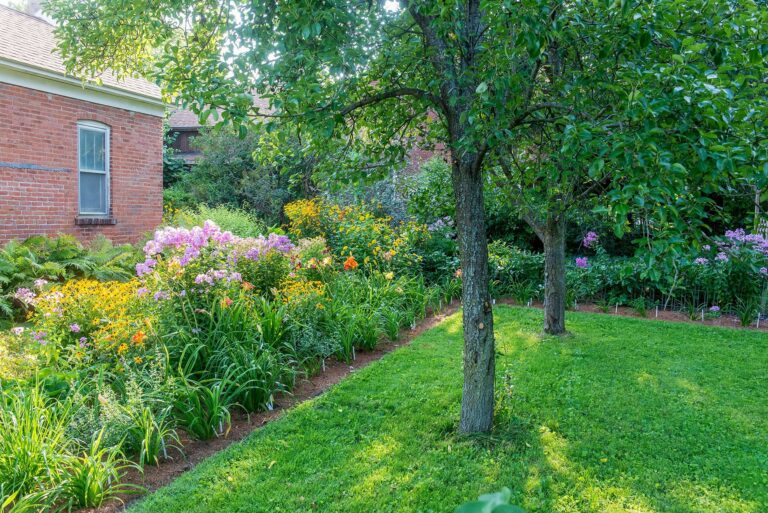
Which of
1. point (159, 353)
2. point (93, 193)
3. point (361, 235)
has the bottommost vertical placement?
point (159, 353)

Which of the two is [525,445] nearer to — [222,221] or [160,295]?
[160,295]

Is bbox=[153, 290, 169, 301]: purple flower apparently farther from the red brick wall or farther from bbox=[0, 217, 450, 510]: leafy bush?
the red brick wall

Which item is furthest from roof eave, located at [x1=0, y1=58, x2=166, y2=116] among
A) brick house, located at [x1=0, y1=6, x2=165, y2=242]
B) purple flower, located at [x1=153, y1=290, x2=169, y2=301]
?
purple flower, located at [x1=153, y1=290, x2=169, y2=301]

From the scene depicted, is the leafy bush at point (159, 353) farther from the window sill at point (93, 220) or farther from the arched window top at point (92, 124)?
the arched window top at point (92, 124)

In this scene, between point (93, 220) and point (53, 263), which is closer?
point (53, 263)

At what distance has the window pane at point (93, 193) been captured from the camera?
9891 mm

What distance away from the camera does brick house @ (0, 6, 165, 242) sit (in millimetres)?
8586

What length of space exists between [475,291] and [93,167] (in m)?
8.97

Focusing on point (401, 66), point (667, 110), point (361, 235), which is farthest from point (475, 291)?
point (361, 235)

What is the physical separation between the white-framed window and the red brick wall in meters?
0.11

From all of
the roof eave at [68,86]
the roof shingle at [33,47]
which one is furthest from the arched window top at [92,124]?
the roof shingle at [33,47]

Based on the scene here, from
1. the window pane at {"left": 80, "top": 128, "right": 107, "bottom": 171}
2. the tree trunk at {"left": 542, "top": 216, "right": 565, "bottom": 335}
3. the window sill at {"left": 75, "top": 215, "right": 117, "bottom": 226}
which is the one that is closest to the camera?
the tree trunk at {"left": 542, "top": 216, "right": 565, "bottom": 335}

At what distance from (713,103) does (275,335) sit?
4040 millimetres

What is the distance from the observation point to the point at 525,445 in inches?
142
